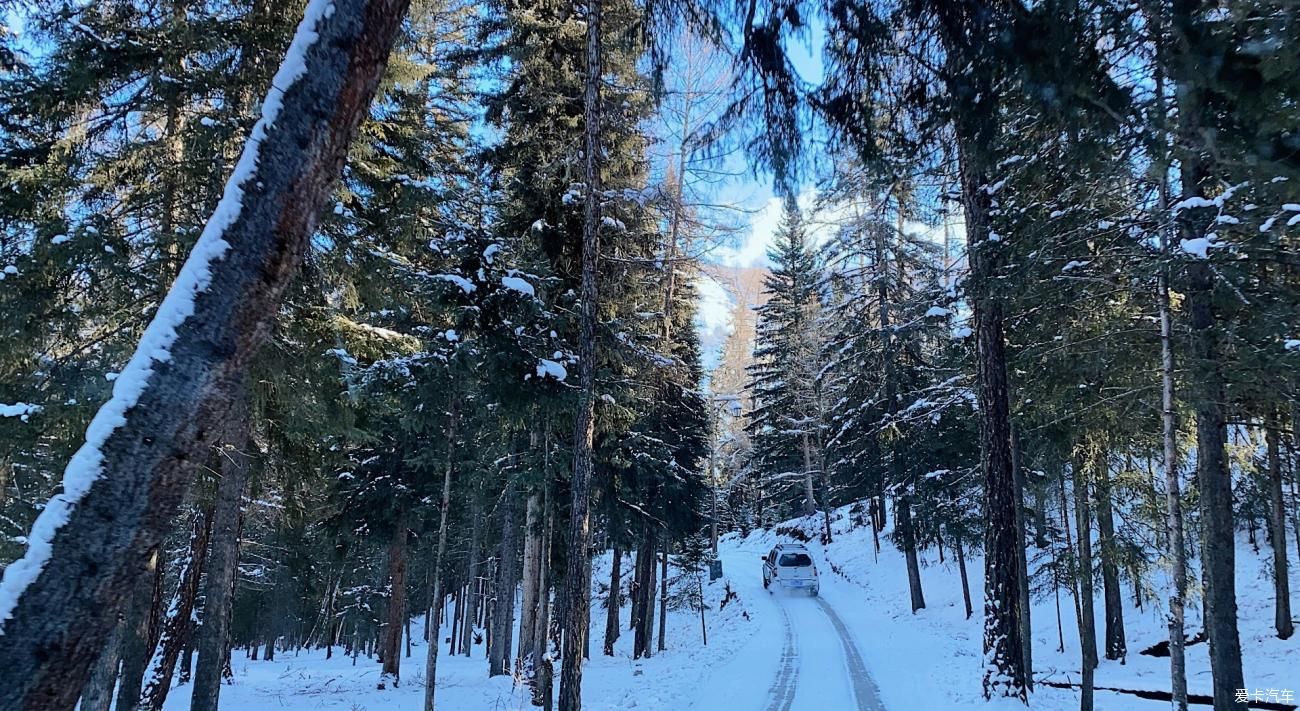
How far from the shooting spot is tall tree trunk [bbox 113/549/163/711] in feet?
29.1

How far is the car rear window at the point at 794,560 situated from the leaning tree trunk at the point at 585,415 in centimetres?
1748

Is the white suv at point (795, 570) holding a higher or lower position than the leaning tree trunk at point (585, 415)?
lower

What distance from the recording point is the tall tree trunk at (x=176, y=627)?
35.0 ft

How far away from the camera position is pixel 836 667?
12602 millimetres

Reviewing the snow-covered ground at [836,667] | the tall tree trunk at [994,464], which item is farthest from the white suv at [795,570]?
the tall tree trunk at [994,464]

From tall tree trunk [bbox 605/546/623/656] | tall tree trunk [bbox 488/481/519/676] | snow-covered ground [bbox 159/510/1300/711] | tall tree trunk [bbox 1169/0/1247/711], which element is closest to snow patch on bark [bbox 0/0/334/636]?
tall tree trunk [bbox 1169/0/1247/711]

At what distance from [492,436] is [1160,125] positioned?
41.5 feet

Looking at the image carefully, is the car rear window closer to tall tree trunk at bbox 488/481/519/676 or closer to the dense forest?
the dense forest

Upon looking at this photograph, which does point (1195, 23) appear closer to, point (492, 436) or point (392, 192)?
point (392, 192)

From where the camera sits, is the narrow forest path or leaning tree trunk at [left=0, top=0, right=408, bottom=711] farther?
the narrow forest path

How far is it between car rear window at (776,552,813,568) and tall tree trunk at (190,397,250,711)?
67.1 ft

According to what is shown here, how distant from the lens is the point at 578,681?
847 cm

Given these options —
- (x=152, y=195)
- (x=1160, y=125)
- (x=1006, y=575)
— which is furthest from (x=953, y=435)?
(x=152, y=195)

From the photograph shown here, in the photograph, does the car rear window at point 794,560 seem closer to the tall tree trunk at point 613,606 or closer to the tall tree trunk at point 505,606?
the tall tree trunk at point 613,606
